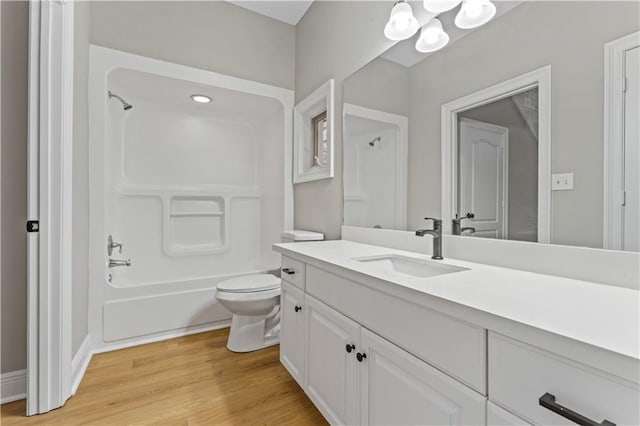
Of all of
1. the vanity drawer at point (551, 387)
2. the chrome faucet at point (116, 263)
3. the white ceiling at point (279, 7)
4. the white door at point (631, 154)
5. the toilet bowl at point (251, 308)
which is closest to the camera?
the vanity drawer at point (551, 387)

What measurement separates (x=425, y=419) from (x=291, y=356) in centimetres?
89

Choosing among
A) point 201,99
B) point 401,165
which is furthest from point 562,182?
point 201,99

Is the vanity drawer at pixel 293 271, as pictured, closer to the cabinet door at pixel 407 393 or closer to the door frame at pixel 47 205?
the cabinet door at pixel 407 393

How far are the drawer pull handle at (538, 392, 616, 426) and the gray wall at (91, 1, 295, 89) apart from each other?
2.63 meters

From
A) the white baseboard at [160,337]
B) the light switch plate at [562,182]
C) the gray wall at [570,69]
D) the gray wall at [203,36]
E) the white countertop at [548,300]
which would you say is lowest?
the white baseboard at [160,337]

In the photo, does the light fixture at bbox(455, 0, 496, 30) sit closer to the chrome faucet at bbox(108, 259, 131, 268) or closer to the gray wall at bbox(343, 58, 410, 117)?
the gray wall at bbox(343, 58, 410, 117)

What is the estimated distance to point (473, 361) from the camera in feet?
2.13

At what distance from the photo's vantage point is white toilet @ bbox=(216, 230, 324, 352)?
191 cm

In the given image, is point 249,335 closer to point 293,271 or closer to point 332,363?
point 293,271

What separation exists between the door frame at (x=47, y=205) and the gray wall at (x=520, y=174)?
1.99 meters

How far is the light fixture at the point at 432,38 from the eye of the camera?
4.41 ft

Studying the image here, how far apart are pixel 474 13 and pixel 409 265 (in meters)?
1.07

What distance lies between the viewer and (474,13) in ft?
3.92

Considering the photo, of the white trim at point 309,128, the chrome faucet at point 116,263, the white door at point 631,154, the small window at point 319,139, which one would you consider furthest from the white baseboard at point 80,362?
the white door at point 631,154
